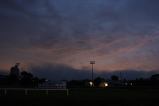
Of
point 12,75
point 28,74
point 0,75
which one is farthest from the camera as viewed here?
point 0,75

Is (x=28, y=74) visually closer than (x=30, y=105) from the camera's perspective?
No

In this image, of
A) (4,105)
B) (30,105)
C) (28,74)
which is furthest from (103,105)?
(28,74)

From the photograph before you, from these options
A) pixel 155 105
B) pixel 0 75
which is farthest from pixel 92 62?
pixel 155 105

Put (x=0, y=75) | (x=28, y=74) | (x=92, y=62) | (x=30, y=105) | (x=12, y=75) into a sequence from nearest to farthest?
(x=30, y=105), (x=92, y=62), (x=12, y=75), (x=28, y=74), (x=0, y=75)

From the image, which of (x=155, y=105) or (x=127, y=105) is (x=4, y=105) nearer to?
(x=127, y=105)

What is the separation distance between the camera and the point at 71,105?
23.4m

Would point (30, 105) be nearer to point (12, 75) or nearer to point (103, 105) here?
point (103, 105)

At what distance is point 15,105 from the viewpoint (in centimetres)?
2278

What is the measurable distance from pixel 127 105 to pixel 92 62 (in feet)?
328

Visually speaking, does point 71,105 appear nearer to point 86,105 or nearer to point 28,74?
point 86,105

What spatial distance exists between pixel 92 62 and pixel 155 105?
99612mm

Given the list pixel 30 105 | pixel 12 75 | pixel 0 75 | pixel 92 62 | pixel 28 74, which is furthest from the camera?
pixel 0 75

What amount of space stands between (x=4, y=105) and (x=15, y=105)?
0.79 metres

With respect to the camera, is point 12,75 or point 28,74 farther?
point 28,74
